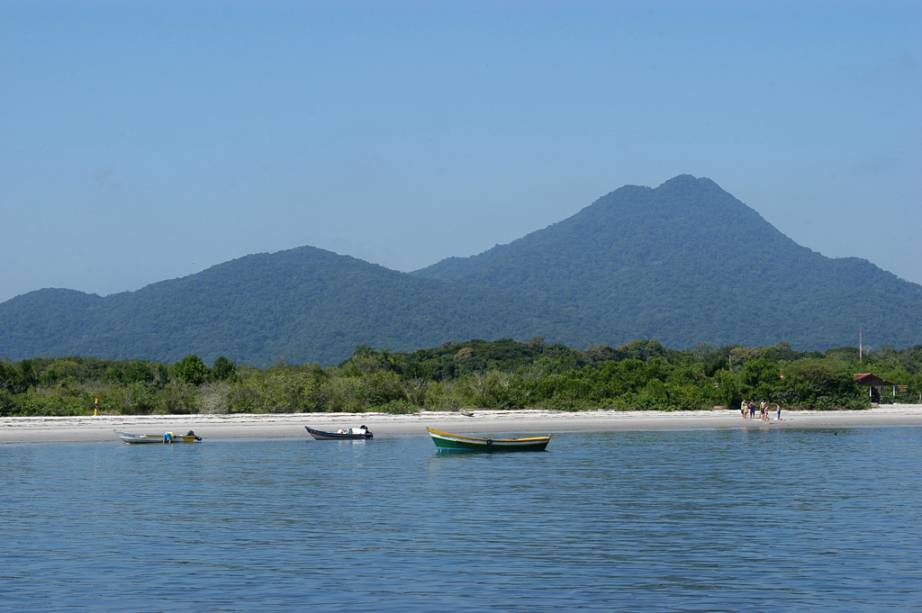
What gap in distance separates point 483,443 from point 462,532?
23229 mm

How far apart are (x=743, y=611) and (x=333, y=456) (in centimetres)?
3260

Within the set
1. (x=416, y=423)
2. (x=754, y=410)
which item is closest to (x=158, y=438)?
(x=416, y=423)

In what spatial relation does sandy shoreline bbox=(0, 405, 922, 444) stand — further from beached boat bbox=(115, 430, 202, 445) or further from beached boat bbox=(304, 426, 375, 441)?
beached boat bbox=(304, 426, 375, 441)

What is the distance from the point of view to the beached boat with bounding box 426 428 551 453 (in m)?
50.5

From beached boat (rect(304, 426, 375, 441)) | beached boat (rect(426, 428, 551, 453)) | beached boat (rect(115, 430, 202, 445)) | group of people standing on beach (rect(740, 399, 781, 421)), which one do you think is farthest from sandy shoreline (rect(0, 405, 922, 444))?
beached boat (rect(426, 428, 551, 453))

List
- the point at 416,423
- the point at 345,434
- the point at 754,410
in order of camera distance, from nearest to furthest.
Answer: the point at 345,434 < the point at 416,423 < the point at 754,410

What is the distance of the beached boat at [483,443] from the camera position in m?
50.5

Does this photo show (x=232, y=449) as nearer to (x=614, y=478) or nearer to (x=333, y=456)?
(x=333, y=456)

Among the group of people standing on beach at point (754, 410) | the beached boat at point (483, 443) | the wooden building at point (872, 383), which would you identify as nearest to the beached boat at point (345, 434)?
the beached boat at point (483, 443)

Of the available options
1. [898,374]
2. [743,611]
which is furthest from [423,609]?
[898,374]

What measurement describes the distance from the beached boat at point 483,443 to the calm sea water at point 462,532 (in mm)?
1426

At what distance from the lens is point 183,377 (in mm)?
75125

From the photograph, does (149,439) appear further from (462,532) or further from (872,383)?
(872,383)

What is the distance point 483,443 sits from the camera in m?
51.2
